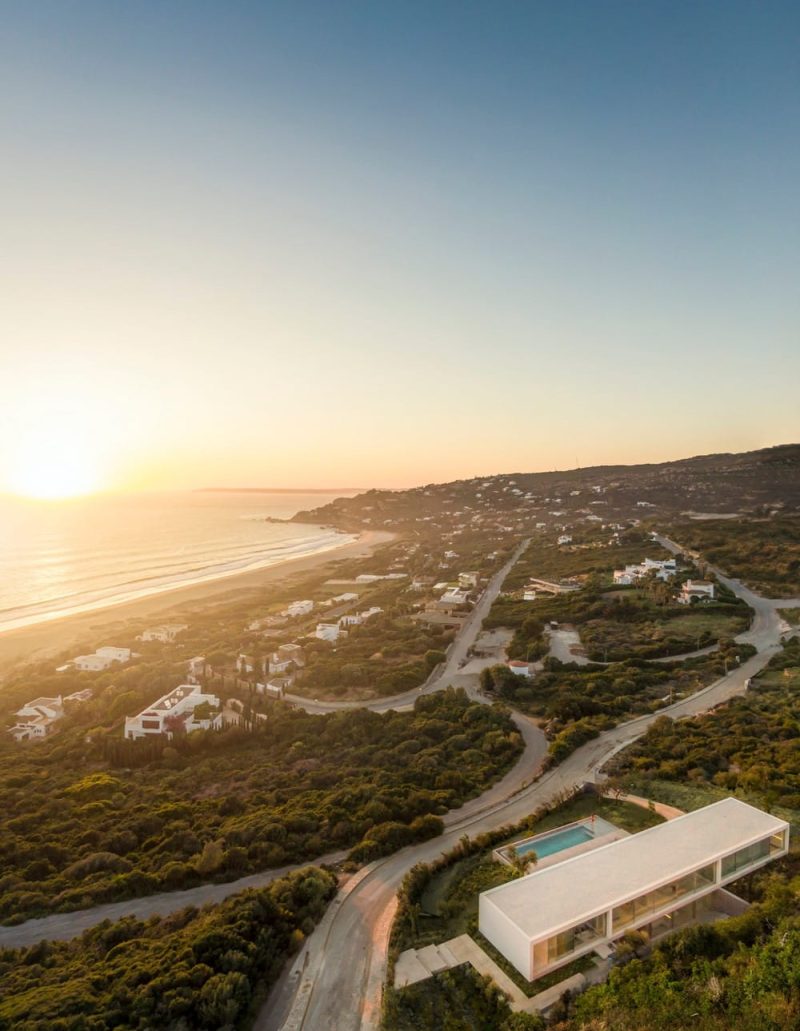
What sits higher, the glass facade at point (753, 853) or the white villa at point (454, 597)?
the glass facade at point (753, 853)

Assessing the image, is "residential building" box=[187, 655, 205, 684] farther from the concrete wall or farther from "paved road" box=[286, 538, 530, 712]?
the concrete wall

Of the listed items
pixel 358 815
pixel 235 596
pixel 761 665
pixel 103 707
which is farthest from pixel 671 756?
pixel 235 596

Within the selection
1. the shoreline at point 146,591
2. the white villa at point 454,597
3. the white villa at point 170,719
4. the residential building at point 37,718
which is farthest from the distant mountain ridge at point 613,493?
the residential building at point 37,718

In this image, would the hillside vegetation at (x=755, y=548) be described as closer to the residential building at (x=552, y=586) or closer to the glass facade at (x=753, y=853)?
the residential building at (x=552, y=586)

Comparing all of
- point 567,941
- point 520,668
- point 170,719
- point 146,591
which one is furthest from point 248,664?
point 146,591

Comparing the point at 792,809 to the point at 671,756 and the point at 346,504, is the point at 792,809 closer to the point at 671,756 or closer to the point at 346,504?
the point at 671,756

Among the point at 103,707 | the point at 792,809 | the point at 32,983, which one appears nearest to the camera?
the point at 32,983

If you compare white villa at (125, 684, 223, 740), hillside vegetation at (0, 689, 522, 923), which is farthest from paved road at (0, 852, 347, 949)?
white villa at (125, 684, 223, 740)
